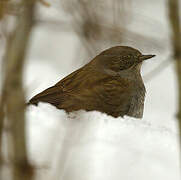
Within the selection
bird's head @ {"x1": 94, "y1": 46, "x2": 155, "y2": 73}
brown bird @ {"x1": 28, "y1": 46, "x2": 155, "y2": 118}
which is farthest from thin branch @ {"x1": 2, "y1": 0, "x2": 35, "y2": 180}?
bird's head @ {"x1": 94, "y1": 46, "x2": 155, "y2": 73}

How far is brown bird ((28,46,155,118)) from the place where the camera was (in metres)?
5.36

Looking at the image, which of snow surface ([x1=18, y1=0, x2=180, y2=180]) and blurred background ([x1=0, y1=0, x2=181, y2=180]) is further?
snow surface ([x1=18, y1=0, x2=180, y2=180])

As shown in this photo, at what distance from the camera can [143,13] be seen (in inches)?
401

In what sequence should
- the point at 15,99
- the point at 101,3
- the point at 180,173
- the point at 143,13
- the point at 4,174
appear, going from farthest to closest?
1. the point at 143,13
2. the point at 101,3
3. the point at 180,173
4. the point at 4,174
5. the point at 15,99

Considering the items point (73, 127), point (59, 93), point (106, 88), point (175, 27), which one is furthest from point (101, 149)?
point (59, 93)

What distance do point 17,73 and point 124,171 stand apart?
1.24 m

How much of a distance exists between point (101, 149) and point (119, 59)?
8.96 feet

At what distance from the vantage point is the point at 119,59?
245 inches

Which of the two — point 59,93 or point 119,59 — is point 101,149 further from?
point 119,59

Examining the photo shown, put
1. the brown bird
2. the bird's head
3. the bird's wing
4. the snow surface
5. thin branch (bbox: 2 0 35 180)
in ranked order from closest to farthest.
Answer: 1. thin branch (bbox: 2 0 35 180)
2. the snow surface
3. the brown bird
4. the bird's wing
5. the bird's head

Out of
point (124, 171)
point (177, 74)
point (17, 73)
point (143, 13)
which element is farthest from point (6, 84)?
point (143, 13)

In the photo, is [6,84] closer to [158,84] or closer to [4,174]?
[4,174]

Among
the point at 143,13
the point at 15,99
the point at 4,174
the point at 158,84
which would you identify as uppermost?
the point at 143,13

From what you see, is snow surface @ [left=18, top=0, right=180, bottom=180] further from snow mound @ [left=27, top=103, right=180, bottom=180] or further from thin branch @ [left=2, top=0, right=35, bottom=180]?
thin branch @ [left=2, top=0, right=35, bottom=180]
